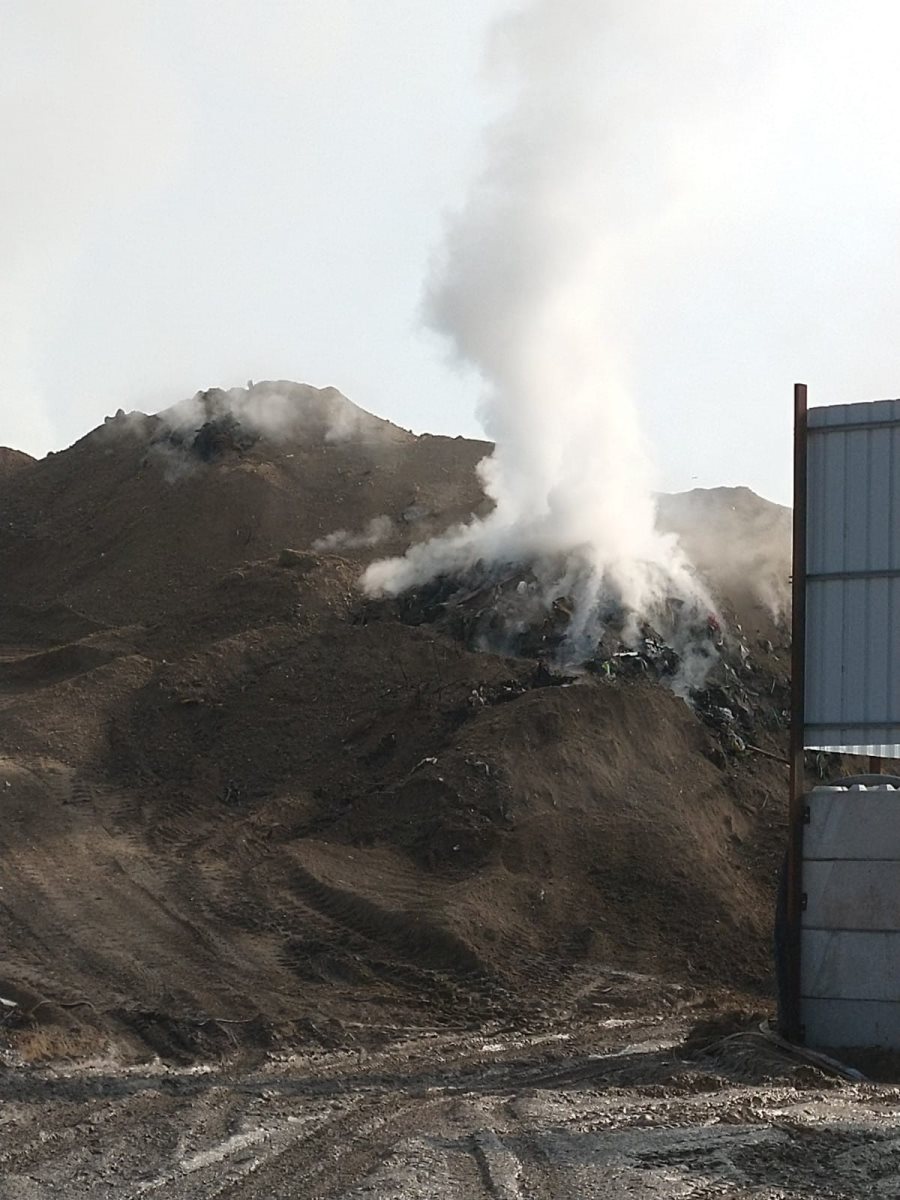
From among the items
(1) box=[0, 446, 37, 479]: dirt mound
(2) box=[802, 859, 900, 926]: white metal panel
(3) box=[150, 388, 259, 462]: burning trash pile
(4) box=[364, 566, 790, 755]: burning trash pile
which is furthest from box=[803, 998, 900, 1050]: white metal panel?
(1) box=[0, 446, 37, 479]: dirt mound

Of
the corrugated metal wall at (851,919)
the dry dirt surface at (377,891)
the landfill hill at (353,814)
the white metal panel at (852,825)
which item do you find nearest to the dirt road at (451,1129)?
the dry dirt surface at (377,891)

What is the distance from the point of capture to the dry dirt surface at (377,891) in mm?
13555

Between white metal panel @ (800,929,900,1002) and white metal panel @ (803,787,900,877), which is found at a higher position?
white metal panel @ (803,787,900,877)

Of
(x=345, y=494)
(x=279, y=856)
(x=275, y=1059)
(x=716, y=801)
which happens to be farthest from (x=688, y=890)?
(x=345, y=494)

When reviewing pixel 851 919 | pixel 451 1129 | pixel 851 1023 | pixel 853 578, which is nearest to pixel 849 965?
pixel 851 919

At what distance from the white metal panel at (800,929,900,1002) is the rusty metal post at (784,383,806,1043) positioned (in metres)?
0.14

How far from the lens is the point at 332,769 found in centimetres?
2972

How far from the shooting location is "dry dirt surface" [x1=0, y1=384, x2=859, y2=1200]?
13555 mm

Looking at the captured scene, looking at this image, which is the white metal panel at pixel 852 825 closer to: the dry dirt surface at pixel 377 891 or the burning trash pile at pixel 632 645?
the dry dirt surface at pixel 377 891

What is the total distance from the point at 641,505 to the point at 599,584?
2731mm

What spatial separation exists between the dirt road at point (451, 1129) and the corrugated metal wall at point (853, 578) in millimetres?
3746

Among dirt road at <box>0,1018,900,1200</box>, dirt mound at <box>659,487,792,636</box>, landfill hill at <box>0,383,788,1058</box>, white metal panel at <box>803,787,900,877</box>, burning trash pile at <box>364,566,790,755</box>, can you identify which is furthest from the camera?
dirt mound at <box>659,487,792,636</box>

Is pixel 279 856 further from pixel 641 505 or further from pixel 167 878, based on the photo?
pixel 641 505

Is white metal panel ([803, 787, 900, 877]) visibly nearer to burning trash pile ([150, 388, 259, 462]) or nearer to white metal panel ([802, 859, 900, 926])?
white metal panel ([802, 859, 900, 926])
